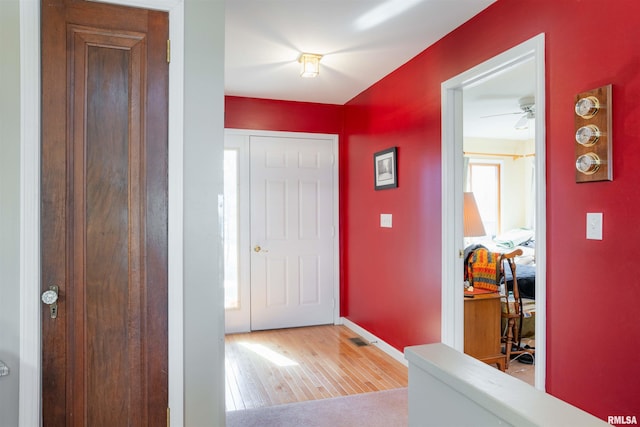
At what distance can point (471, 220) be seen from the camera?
3092 mm

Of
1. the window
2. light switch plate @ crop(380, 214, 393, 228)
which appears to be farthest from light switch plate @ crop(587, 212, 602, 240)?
the window

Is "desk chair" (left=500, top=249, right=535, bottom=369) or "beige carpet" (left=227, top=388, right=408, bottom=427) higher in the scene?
"desk chair" (left=500, top=249, right=535, bottom=369)

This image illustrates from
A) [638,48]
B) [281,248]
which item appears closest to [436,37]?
[638,48]

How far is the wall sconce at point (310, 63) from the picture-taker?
10.0 feet

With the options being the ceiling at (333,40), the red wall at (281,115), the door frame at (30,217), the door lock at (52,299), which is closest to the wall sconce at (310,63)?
the ceiling at (333,40)

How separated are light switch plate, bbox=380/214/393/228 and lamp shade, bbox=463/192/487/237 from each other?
2.16 feet

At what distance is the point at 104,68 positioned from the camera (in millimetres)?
1628

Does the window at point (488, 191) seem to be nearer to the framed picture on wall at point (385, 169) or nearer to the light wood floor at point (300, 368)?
the framed picture on wall at point (385, 169)

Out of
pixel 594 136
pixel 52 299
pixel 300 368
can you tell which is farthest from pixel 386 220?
pixel 52 299

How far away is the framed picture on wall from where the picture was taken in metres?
3.41

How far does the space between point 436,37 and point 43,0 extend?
2278mm

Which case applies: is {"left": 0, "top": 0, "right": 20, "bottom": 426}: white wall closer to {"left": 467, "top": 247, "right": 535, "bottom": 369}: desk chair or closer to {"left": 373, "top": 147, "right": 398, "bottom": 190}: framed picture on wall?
{"left": 373, "top": 147, "right": 398, "bottom": 190}: framed picture on wall

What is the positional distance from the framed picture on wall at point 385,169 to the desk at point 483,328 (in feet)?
3.79

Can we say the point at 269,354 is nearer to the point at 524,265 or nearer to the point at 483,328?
the point at 483,328
